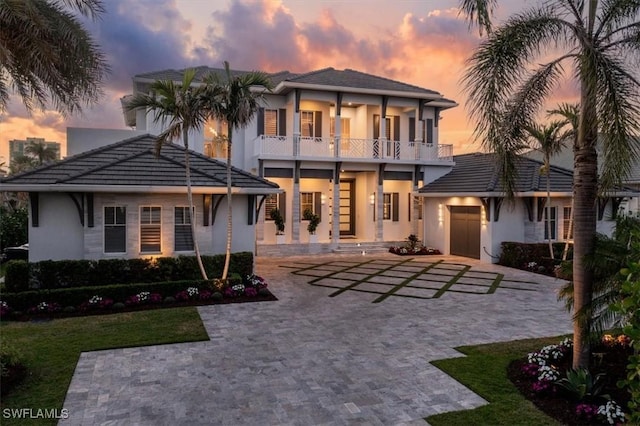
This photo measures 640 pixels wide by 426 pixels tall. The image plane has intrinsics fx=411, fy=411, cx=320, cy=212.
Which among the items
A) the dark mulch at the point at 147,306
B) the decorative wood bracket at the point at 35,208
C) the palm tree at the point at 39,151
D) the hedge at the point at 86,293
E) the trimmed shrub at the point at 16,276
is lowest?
the dark mulch at the point at 147,306

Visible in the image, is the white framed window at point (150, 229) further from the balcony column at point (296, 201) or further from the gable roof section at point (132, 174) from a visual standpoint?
the balcony column at point (296, 201)

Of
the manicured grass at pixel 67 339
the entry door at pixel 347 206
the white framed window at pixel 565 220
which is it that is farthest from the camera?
the entry door at pixel 347 206

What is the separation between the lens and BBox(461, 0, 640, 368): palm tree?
543 centimetres

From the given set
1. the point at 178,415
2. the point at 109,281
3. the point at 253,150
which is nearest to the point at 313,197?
the point at 253,150

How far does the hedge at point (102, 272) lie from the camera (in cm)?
1081

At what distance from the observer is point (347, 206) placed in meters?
24.9

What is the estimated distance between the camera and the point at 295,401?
5633mm

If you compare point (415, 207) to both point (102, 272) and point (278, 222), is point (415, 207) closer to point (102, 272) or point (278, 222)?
point (278, 222)

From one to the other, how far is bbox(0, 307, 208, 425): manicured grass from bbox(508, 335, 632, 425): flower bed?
5.93 m

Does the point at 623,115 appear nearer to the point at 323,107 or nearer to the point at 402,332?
the point at 402,332

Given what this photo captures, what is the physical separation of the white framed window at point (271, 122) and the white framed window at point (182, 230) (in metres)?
9.43

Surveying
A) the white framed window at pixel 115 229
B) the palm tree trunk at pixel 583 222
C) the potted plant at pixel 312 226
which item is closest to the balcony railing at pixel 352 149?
the potted plant at pixel 312 226

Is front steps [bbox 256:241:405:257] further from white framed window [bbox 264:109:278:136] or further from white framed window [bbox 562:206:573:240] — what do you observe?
white framed window [bbox 562:206:573:240]
